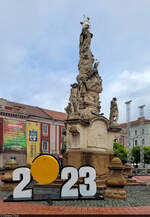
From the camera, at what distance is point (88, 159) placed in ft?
52.5

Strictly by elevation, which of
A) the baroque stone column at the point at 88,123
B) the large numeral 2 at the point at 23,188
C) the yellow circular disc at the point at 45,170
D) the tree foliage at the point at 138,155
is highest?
the baroque stone column at the point at 88,123

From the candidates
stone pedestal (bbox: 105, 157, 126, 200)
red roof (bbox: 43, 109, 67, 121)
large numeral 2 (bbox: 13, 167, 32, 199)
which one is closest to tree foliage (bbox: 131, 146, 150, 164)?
red roof (bbox: 43, 109, 67, 121)

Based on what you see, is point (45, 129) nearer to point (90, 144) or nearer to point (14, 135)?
point (14, 135)

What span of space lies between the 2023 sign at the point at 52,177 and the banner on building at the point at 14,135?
3791 cm

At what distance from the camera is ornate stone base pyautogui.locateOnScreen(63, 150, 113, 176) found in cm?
1587

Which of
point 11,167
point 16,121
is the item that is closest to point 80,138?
point 11,167

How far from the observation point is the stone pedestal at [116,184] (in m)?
11.1

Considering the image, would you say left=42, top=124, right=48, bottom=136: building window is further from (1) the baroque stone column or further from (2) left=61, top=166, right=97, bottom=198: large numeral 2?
(2) left=61, top=166, right=97, bottom=198: large numeral 2

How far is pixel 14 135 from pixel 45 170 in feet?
130

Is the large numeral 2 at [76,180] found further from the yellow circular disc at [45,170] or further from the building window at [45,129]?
the building window at [45,129]

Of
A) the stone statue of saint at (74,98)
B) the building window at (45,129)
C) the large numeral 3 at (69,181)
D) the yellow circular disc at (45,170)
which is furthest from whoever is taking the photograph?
the building window at (45,129)

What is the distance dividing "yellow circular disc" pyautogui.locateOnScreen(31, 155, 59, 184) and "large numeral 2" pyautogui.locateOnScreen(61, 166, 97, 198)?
481 mm

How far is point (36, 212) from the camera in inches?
321

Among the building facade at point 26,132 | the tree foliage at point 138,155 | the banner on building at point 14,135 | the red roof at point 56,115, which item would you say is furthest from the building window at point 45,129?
the tree foliage at point 138,155
